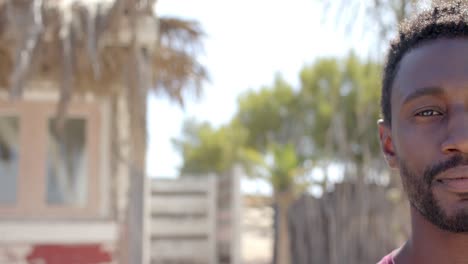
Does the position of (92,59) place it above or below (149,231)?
above

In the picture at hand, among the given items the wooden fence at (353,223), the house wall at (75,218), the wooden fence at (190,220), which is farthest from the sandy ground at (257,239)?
the house wall at (75,218)

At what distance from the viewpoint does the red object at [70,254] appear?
719 cm

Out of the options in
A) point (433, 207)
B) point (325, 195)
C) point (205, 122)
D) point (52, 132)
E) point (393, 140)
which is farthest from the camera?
point (205, 122)

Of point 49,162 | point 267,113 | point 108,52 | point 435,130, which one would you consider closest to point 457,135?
point 435,130

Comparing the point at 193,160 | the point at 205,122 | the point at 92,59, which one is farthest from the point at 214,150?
the point at 92,59

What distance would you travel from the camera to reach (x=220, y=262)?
32.3 feet

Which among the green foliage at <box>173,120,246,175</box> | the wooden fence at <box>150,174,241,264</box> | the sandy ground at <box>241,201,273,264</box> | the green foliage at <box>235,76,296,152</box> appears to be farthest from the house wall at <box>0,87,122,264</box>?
the green foliage at <box>173,120,246,175</box>

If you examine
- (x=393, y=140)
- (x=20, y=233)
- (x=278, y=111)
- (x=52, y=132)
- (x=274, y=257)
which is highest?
(x=278, y=111)

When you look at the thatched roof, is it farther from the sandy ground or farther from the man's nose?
the sandy ground

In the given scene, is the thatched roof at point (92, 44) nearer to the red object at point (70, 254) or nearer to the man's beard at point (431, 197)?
the red object at point (70, 254)

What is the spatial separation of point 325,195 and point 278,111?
16188mm

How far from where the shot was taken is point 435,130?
1113mm

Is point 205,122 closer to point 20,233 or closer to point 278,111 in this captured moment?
point 278,111

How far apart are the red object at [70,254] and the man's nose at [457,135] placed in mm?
6567
